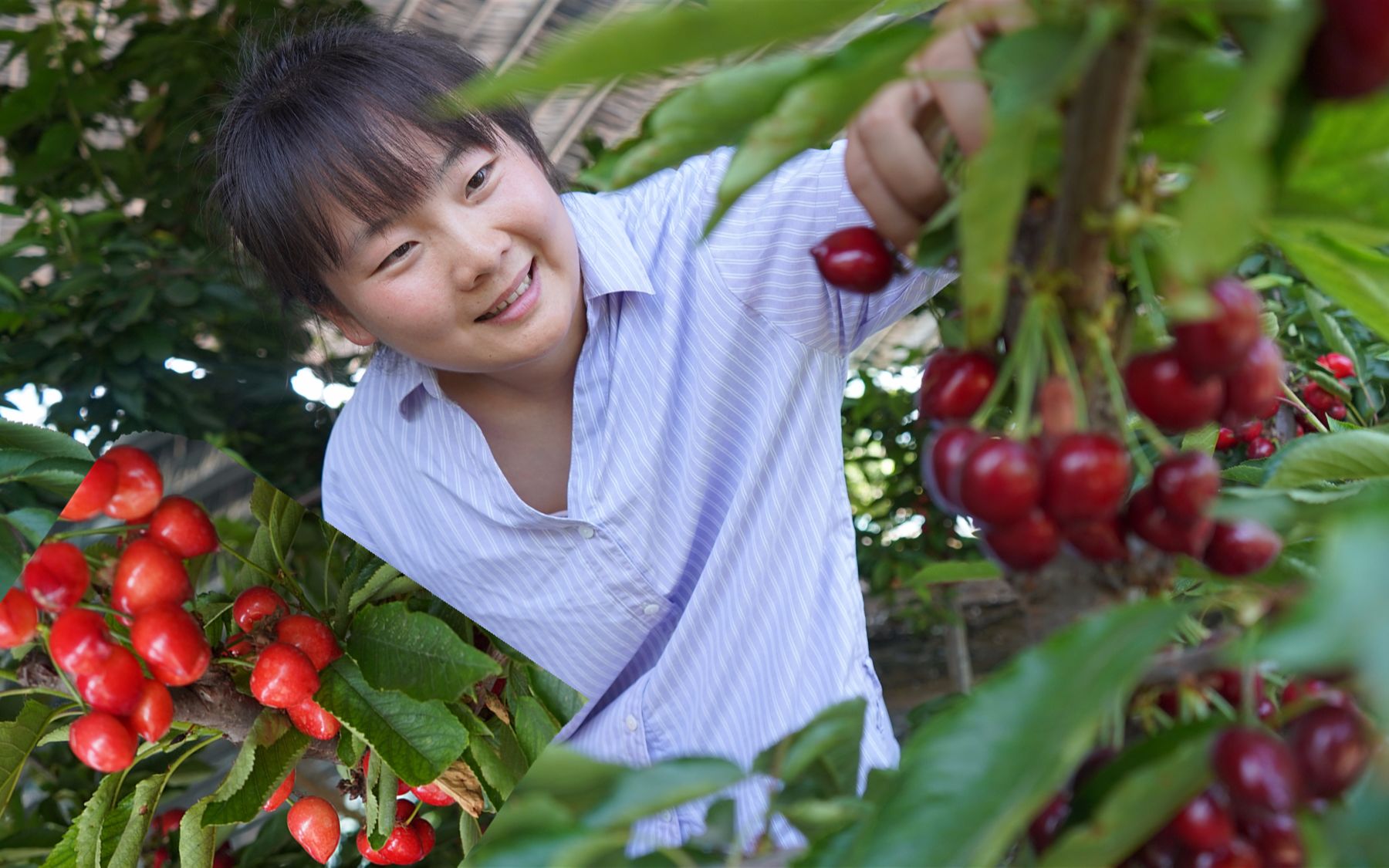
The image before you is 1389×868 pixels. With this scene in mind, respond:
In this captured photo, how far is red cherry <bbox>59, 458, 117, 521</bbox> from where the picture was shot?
902 millimetres

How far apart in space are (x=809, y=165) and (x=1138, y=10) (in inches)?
28.1

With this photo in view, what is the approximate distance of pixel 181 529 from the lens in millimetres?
932

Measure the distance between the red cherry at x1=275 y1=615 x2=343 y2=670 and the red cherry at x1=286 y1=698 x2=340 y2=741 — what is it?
0.04 metres

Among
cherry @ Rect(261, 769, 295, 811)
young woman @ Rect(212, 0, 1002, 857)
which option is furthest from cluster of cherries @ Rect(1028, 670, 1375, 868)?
cherry @ Rect(261, 769, 295, 811)

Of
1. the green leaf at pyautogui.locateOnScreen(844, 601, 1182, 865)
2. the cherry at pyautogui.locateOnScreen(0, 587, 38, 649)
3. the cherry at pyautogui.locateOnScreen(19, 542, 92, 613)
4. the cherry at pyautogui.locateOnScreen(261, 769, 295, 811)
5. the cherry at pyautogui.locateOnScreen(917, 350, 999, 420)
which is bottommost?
the cherry at pyautogui.locateOnScreen(261, 769, 295, 811)

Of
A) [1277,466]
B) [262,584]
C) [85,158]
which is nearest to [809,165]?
[1277,466]

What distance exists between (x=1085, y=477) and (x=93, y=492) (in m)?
0.79

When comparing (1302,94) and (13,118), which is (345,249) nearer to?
(1302,94)

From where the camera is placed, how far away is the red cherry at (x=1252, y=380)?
1.35ft

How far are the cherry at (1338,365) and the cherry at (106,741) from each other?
1264 millimetres

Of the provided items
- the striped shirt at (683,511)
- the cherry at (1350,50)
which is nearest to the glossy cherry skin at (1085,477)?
the cherry at (1350,50)

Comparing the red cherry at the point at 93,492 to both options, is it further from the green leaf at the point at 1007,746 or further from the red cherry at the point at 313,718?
the green leaf at the point at 1007,746

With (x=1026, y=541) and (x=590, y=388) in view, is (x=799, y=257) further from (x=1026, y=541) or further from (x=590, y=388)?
(x=1026, y=541)

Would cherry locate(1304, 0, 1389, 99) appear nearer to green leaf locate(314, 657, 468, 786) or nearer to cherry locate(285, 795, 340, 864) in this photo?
green leaf locate(314, 657, 468, 786)
